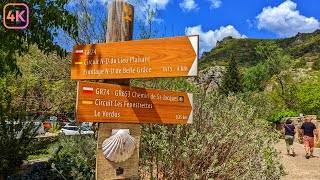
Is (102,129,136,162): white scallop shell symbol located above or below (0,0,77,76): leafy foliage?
below

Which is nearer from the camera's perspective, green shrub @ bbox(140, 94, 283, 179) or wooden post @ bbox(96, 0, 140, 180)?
wooden post @ bbox(96, 0, 140, 180)

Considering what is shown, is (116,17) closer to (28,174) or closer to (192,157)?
(192,157)

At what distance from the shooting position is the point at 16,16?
5.39 meters

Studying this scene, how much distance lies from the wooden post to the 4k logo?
2396 millimetres

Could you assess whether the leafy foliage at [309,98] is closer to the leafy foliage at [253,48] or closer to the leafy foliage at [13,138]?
the leafy foliage at [13,138]

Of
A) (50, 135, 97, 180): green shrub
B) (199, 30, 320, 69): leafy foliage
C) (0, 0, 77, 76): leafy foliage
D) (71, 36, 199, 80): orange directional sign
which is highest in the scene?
(199, 30, 320, 69): leafy foliage

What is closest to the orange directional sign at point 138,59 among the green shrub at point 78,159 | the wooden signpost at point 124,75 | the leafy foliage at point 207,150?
the wooden signpost at point 124,75

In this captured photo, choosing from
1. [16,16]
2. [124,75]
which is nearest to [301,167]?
[16,16]

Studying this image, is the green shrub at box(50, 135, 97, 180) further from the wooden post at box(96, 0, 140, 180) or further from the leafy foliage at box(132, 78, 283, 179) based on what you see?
the wooden post at box(96, 0, 140, 180)

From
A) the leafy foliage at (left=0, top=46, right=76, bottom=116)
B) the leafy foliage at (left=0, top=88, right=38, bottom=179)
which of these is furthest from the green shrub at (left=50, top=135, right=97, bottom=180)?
the leafy foliage at (left=0, top=46, right=76, bottom=116)

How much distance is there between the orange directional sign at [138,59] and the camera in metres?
3.03

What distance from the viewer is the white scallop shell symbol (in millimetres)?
3018

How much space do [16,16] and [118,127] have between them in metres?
3.16

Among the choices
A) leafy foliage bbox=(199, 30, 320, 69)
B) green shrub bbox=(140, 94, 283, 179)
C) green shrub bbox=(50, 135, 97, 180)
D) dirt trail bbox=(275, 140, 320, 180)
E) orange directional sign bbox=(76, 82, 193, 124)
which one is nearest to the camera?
orange directional sign bbox=(76, 82, 193, 124)
